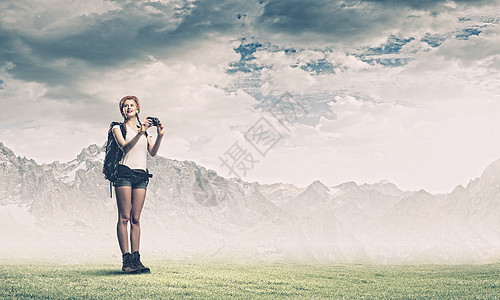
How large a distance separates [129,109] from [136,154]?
71.4 inches

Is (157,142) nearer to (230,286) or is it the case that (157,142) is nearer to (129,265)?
(129,265)

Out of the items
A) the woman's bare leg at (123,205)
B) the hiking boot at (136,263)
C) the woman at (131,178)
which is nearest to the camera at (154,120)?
the woman at (131,178)

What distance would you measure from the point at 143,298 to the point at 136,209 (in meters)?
5.02

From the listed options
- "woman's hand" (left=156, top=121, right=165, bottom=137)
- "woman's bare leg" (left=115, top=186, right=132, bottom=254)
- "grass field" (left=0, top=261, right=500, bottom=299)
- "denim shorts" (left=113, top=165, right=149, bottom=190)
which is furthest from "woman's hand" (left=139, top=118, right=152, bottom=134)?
"grass field" (left=0, top=261, right=500, bottom=299)

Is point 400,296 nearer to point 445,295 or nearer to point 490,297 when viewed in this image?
point 445,295

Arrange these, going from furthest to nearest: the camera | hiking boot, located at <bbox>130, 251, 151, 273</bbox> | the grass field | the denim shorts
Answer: the camera
hiking boot, located at <bbox>130, 251, 151, 273</bbox>
the denim shorts
the grass field

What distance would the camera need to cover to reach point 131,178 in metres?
15.3

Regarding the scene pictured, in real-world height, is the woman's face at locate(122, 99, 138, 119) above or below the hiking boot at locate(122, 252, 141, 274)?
above

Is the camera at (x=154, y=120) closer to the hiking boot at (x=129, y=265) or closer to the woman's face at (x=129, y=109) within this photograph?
the woman's face at (x=129, y=109)

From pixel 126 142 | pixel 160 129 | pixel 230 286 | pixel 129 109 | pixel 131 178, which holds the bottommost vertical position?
pixel 230 286

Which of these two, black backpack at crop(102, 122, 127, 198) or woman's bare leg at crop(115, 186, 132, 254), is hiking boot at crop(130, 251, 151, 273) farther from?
black backpack at crop(102, 122, 127, 198)

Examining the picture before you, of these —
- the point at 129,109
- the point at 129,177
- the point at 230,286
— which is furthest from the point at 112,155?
the point at 230,286

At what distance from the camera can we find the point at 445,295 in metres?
12.2

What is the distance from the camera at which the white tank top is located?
15.3 m
